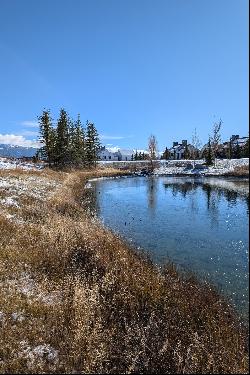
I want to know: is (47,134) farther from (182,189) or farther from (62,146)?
(182,189)

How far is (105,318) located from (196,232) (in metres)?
13.7

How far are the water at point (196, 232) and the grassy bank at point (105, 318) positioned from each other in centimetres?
165

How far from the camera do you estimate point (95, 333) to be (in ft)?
25.9

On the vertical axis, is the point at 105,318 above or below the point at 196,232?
above

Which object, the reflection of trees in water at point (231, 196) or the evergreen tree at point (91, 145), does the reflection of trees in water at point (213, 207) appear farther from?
the evergreen tree at point (91, 145)

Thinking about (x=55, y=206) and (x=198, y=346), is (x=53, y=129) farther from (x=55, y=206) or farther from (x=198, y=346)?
(x=198, y=346)

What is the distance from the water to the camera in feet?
46.5

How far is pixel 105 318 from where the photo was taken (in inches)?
356

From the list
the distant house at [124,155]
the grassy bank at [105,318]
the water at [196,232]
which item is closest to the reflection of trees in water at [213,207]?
the water at [196,232]

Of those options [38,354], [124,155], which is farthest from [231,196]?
[124,155]

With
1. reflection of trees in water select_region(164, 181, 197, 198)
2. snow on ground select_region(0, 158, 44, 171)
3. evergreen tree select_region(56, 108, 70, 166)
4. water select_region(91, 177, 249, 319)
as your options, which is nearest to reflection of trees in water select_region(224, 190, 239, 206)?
water select_region(91, 177, 249, 319)

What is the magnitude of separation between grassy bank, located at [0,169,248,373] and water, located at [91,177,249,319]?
5.43 ft

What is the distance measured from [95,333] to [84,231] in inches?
347

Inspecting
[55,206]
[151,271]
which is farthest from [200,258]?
[55,206]
